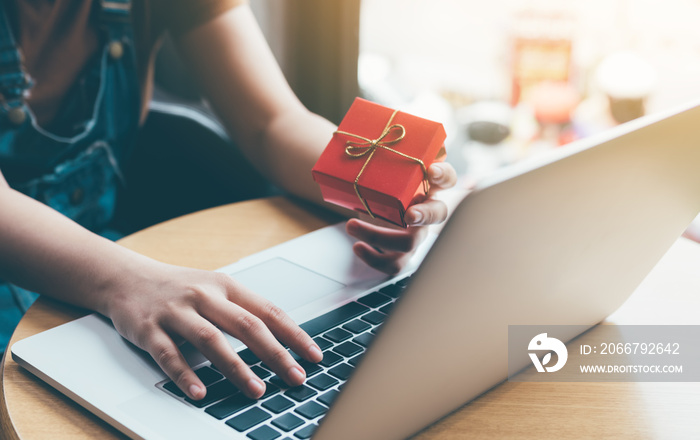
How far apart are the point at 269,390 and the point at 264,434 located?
47 mm

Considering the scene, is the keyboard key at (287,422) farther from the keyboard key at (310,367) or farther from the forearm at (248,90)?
the forearm at (248,90)

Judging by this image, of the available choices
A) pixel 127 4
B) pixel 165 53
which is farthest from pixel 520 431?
pixel 165 53

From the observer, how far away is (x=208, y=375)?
0.45 meters

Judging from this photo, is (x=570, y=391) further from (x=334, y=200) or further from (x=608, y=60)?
(x=608, y=60)

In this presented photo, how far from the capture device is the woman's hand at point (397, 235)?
577 mm

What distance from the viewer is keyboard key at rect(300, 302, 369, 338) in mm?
516

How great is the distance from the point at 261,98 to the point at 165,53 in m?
0.65

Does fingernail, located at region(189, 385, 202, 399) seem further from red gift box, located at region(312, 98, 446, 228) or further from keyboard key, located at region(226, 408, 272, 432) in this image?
red gift box, located at region(312, 98, 446, 228)

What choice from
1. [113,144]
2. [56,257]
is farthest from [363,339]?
[113,144]

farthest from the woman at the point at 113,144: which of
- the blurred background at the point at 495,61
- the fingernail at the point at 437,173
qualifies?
the blurred background at the point at 495,61

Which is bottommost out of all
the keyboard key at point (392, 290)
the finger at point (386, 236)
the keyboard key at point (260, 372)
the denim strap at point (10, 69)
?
the keyboard key at point (392, 290)

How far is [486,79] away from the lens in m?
1.72

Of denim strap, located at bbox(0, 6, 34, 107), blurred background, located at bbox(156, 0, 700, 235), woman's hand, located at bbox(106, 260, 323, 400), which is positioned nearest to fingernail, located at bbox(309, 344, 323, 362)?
woman's hand, located at bbox(106, 260, 323, 400)

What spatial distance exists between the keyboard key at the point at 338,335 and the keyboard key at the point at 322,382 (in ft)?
0.17
